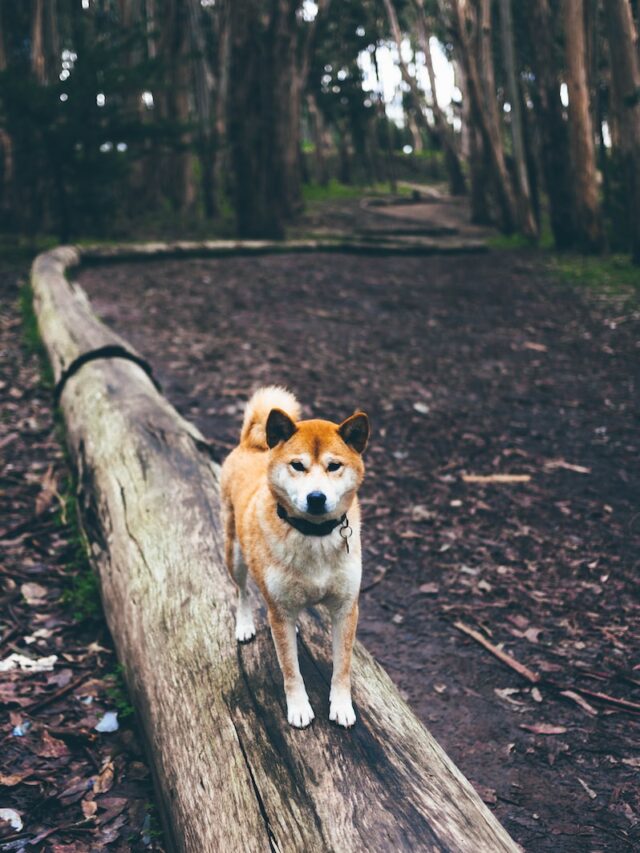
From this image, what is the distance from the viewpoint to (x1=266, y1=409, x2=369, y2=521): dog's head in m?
2.46

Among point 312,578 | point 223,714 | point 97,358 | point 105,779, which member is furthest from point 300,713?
point 97,358

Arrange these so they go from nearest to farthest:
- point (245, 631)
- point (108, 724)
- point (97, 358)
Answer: point (245, 631), point (108, 724), point (97, 358)

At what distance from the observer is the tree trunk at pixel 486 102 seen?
18359 millimetres

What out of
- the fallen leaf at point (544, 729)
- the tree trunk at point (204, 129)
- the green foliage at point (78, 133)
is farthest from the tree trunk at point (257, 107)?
the fallen leaf at point (544, 729)

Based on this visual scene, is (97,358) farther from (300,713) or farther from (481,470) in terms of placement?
(300,713)

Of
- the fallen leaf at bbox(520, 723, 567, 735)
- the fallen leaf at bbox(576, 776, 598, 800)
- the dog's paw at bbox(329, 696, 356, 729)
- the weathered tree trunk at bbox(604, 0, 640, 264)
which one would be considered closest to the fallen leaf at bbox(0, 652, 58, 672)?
the dog's paw at bbox(329, 696, 356, 729)

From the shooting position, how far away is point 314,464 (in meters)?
2.52

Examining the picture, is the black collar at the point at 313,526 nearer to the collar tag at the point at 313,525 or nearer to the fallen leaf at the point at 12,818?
the collar tag at the point at 313,525

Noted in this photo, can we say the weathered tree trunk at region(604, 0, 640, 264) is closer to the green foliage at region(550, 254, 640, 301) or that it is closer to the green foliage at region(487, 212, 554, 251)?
the green foliage at region(550, 254, 640, 301)

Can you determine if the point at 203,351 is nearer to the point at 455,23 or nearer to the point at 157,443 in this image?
the point at 157,443

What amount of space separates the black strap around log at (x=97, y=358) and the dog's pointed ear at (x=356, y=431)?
443cm

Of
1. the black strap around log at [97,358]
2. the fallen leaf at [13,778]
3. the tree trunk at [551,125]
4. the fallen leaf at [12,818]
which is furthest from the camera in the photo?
the tree trunk at [551,125]

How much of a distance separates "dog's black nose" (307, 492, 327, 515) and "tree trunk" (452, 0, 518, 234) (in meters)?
17.2

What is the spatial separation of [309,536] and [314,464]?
0.26 metres
